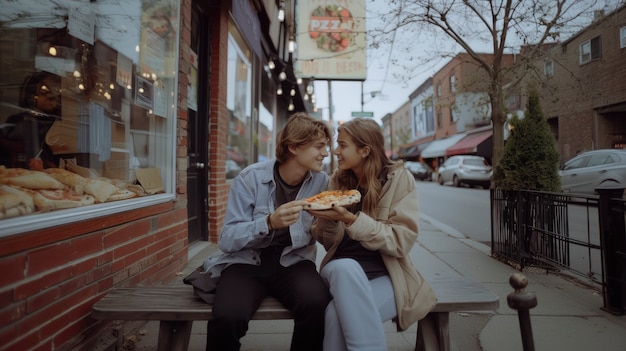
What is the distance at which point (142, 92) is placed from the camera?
136 inches

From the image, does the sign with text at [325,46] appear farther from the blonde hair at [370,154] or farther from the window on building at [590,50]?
the blonde hair at [370,154]

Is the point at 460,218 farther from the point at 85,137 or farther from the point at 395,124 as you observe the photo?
the point at 395,124

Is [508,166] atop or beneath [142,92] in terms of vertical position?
beneath

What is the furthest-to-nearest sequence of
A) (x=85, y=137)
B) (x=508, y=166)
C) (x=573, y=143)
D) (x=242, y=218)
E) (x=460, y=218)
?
1. (x=460, y=218)
2. (x=573, y=143)
3. (x=508, y=166)
4. (x=85, y=137)
5. (x=242, y=218)

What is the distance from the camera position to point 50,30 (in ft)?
8.83

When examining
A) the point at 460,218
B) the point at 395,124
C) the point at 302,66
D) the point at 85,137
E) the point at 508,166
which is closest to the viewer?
the point at 85,137

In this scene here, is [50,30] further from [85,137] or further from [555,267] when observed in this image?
[555,267]

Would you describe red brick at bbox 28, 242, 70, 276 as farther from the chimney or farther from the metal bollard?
the chimney

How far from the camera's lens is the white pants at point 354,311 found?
70.6 inches

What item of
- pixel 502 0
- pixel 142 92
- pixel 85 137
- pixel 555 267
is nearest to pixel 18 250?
pixel 85 137

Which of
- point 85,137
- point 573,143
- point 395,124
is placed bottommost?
point 85,137

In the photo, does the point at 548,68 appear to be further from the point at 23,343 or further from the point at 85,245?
the point at 23,343

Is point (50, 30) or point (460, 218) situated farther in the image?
point (460, 218)

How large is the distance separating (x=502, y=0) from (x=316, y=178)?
491cm
